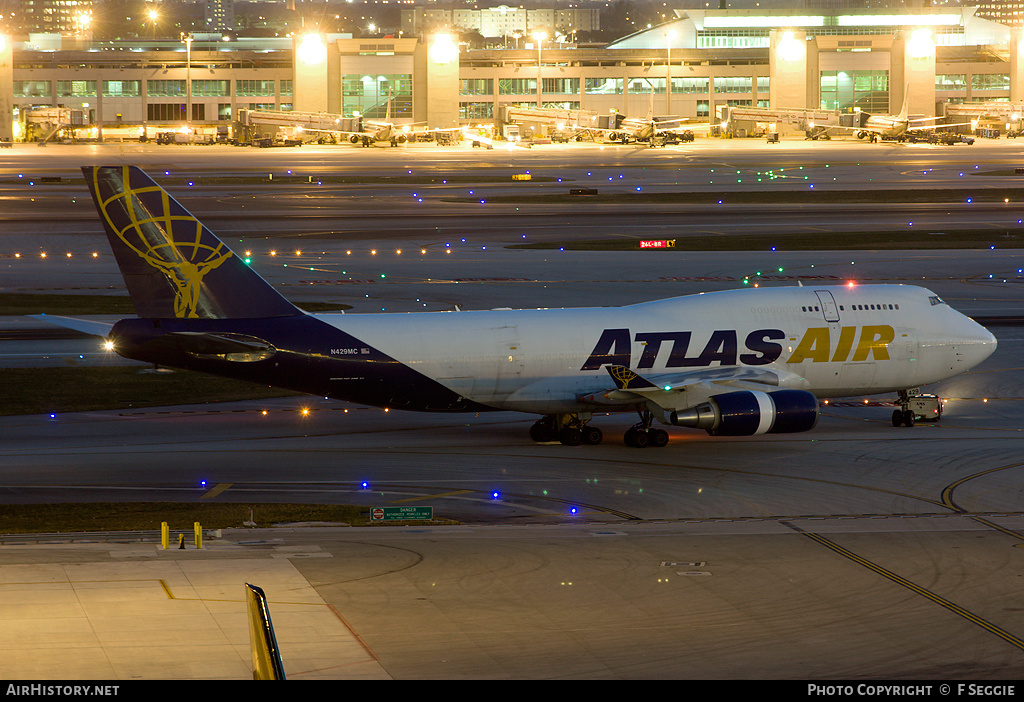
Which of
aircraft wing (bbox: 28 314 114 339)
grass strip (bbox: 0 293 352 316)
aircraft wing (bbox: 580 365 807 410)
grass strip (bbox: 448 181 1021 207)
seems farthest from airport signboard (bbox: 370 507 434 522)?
grass strip (bbox: 448 181 1021 207)

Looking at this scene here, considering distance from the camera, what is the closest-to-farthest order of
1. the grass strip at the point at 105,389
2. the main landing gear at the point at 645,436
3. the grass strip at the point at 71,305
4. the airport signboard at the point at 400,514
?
the airport signboard at the point at 400,514
the main landing gear at the point at 645,436
the grass strip at the point at 105,389
the grass strip at the point at 71,305

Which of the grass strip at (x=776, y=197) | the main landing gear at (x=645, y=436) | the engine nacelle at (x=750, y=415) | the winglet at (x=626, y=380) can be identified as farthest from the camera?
the grass strip at (x=776, y=197)

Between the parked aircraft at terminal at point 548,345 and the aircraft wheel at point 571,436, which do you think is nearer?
the parked aircraft at terminal at point 548,345

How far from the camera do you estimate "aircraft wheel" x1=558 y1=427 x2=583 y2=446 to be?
127 feet

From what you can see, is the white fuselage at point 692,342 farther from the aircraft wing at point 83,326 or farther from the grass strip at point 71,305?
the grass strip at point 71,305

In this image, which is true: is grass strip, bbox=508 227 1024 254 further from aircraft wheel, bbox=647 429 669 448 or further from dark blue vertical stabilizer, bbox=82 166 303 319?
dark blue vertical stabilizer, bbox=82 166 303 319

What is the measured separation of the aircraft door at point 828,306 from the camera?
39938 mm

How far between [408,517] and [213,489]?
5.98m

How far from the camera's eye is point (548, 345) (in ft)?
123

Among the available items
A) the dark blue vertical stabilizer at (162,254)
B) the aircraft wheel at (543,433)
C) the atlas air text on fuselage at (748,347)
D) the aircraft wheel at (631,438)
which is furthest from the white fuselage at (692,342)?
the dark blue vertical stabilizer at (162,254)

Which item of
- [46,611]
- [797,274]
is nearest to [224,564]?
[46,611]

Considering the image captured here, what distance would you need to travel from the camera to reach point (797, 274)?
73000 millimetres

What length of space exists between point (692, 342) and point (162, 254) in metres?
15.5

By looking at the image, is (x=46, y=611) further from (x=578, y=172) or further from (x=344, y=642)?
(x=578, y=172)
